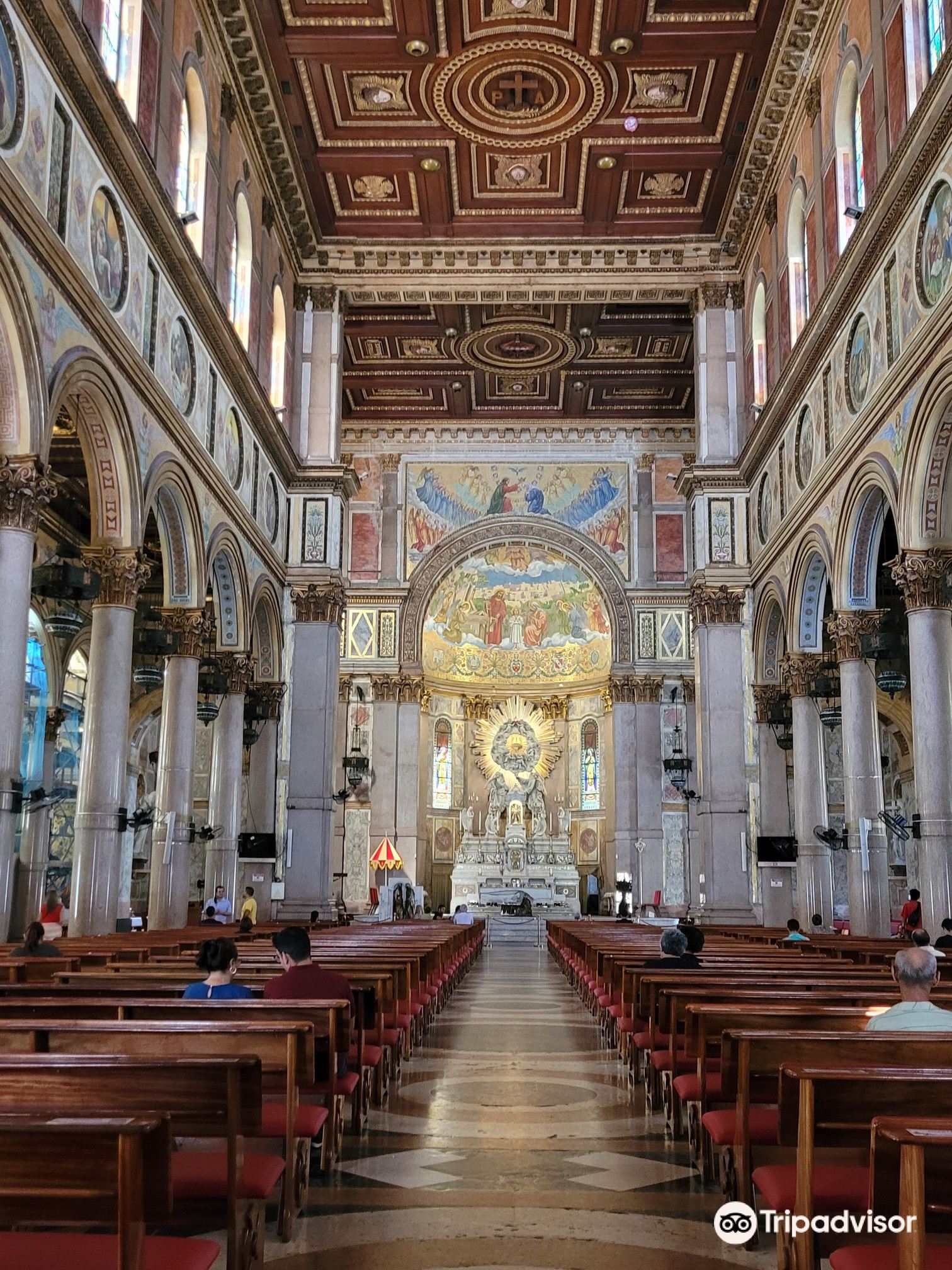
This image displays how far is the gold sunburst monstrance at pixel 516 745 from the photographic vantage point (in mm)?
44781

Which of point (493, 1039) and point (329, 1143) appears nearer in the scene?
point (329, 1143)

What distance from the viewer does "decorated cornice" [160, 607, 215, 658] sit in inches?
805

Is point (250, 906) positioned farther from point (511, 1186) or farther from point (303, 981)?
point (511, 1186)

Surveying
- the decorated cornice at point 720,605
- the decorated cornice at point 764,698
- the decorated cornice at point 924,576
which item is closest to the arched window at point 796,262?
the decorated cornice at point 720,605

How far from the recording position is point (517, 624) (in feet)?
146

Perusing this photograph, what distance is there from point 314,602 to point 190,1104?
2425 cm

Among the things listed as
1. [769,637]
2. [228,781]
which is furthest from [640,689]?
[228,781]

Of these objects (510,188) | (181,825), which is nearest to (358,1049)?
(181,825)

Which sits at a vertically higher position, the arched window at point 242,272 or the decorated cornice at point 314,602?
the arched window at point 242,272

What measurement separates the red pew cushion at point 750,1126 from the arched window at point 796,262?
763 inches

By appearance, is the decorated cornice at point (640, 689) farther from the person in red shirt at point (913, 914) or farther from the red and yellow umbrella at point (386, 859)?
the person in red shirt at point (913, 914)

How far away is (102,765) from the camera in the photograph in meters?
16.5

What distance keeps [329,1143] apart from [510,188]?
24.0m

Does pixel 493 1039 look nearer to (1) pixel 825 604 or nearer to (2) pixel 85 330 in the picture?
(2) pixel 85 330
